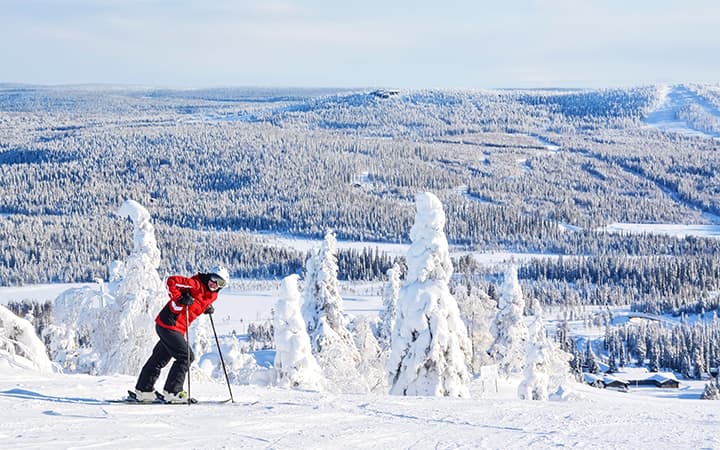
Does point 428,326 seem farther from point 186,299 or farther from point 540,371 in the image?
point 186,299

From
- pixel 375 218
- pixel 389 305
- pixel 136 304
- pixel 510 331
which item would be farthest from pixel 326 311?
pixel 375 218

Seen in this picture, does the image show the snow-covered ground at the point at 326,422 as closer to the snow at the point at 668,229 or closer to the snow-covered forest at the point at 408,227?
the snow-covered forest at the point at 408,227

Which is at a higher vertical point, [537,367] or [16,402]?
[16,402]

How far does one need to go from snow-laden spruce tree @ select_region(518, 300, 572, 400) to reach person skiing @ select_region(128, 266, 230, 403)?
17025 millimetres

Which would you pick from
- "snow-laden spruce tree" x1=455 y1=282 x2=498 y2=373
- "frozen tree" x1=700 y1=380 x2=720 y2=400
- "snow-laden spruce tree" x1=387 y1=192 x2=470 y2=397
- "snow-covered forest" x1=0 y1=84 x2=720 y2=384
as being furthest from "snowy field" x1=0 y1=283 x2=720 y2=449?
"frozen tree" x1=700 y1=380 x2=720 y2=400

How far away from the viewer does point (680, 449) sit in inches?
311

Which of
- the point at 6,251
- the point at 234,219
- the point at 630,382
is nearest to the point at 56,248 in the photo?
the point at 6,251

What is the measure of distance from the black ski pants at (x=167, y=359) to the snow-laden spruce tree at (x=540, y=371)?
55.8ft

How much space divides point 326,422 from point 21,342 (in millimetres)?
6655

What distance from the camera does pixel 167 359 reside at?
32.0 ft

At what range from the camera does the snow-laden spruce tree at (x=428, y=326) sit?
18.5 metres

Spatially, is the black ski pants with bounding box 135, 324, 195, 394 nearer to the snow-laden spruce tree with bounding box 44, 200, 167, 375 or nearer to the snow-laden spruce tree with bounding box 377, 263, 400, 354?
the snow-laden spruce tree with bounding box 44, 200, 167, 375

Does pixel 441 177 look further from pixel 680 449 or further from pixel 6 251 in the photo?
pixel 680 449

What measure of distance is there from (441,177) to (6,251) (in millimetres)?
103061
